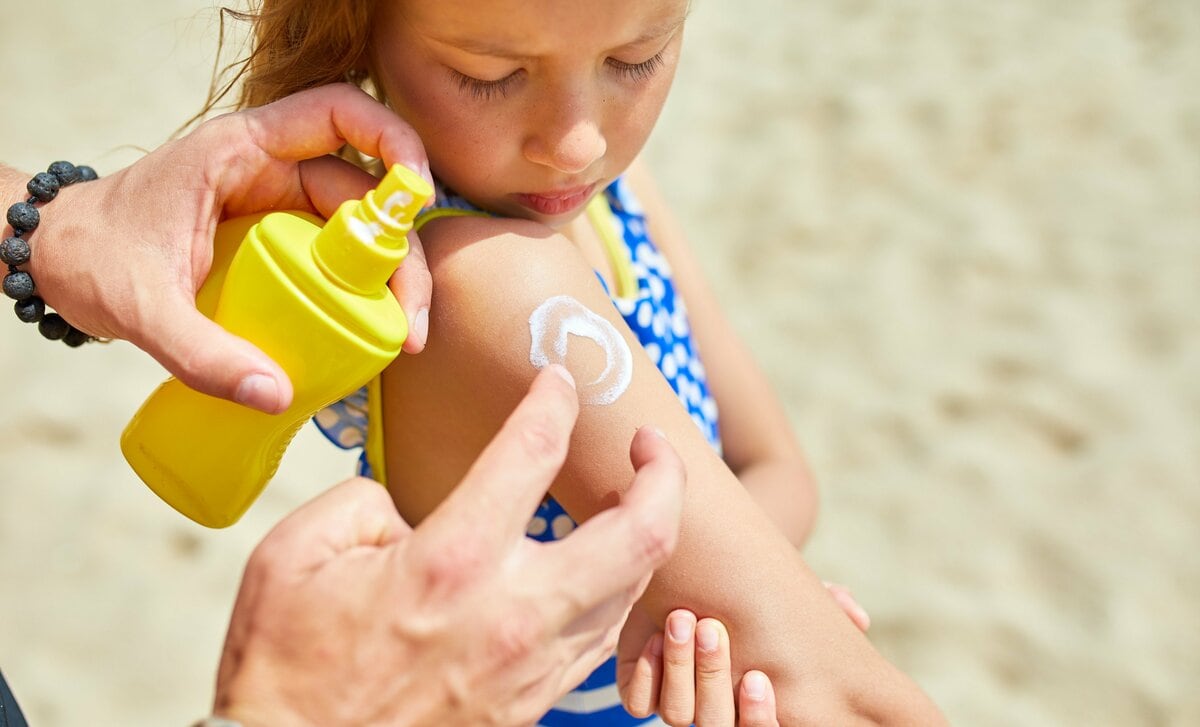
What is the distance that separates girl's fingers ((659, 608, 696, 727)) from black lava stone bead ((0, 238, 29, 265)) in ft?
2.64

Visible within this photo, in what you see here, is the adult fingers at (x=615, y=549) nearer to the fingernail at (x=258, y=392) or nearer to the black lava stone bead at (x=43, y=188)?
the fingernail at (x=258, y=392)

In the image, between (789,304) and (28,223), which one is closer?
(28,223)

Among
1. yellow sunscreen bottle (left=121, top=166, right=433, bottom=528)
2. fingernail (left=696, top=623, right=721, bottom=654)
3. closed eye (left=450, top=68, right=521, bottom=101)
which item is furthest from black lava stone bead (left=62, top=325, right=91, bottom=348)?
fingernail (left=696, top=623, right=721, bottom=654)

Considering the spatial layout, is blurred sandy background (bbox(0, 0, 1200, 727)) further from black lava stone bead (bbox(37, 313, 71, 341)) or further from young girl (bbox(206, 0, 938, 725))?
young girl (bbox(206, 0, 938, 725))

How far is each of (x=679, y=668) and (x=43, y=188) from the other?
2.89 ft

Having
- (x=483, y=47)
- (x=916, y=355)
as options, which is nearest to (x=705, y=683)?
(x=483, y=47)

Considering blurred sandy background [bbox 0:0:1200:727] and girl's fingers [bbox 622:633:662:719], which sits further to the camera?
blurred sandy background [bbox 0:0:1200:727]

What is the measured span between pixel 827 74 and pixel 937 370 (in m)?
1.38

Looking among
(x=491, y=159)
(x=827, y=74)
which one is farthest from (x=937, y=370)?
(x=491, y=159)

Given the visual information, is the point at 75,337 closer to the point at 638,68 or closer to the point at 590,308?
the point at 590,308

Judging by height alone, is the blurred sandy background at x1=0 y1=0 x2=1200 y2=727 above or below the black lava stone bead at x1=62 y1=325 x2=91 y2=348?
below

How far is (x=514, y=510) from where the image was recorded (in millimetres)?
957

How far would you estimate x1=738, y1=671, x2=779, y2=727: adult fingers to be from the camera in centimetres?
114

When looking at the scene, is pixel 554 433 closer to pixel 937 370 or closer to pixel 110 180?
pixel 110 180
